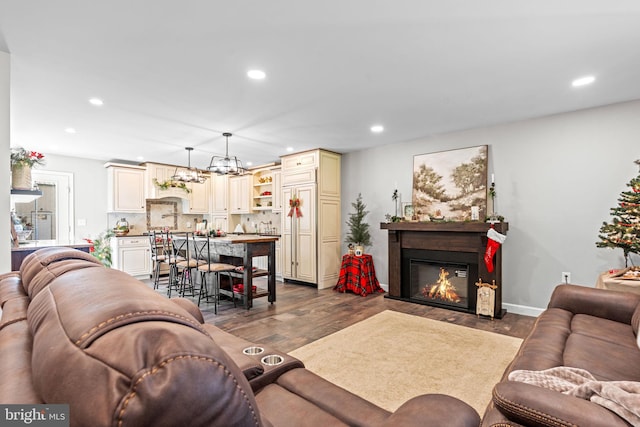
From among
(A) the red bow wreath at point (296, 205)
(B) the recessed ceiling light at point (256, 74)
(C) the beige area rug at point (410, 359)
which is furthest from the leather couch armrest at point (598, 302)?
(A) the red bow wreath at point (296, 205)

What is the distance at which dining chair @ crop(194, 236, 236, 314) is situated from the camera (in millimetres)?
4352

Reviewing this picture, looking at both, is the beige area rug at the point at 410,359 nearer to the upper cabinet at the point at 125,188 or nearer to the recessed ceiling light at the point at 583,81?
the recessed ceiling light at the point at 583,81

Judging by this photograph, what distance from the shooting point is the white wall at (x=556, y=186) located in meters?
3.54

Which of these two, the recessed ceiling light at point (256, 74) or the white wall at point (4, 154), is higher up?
the recessed ceiling light at point (256, 74)

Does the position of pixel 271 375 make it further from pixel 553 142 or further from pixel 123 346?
pixel 553 142

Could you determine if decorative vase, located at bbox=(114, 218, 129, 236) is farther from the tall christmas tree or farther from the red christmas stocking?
the tall christmas tree

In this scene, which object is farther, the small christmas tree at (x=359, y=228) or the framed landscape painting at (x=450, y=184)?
the small christmas tree at (x=359, y=228)

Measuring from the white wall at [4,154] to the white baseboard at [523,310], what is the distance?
5.24 m

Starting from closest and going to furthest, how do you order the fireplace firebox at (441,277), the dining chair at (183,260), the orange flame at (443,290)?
the fireplace firebox at (441,277)
the orange flame at (443,290)
the dining chair at (183,260)

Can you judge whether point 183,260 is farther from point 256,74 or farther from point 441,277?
point 441,277

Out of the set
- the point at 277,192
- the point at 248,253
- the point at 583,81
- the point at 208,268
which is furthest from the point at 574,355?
the point at 277,192

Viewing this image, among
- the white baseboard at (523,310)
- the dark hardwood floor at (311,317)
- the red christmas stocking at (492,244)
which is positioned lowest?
the dark hardwood floor at (311,317)

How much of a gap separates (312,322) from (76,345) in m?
3.50

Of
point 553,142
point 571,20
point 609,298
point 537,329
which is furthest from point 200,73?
point 553,142
